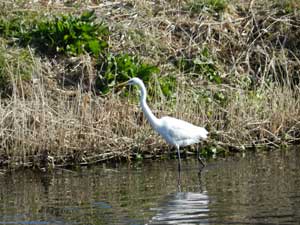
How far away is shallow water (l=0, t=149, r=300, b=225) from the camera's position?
10.3 meters

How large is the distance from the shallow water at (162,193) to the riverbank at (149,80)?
48 cm

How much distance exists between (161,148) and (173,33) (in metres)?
4.66

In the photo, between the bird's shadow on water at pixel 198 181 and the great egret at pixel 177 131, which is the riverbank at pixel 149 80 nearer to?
the great egret at pixel 177 131

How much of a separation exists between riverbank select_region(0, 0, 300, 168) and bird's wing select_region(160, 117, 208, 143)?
2.87ft

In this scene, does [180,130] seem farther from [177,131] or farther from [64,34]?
[64,34]

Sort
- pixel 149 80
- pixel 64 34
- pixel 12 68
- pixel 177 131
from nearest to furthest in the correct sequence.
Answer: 1. pixel 177 131
2. pixel 12 68
3. pixel 149 80
4. pixel 64 34

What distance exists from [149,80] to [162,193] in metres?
5.16

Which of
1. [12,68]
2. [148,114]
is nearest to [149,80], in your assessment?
[12,68]

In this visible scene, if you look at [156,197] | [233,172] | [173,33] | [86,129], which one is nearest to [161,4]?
[173,33]

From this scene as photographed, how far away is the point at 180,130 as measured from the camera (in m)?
13.9

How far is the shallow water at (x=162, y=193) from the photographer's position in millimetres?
10297

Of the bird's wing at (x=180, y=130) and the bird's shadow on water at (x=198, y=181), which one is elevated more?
the bird's wing at (x=180, y=130)

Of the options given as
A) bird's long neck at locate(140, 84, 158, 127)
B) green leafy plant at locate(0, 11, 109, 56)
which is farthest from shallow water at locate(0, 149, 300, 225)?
green leafy plant at locate(0, 11, 109, 56)

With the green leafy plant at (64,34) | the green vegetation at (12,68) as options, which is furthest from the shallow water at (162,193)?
the green leafy plant at (64,34)
